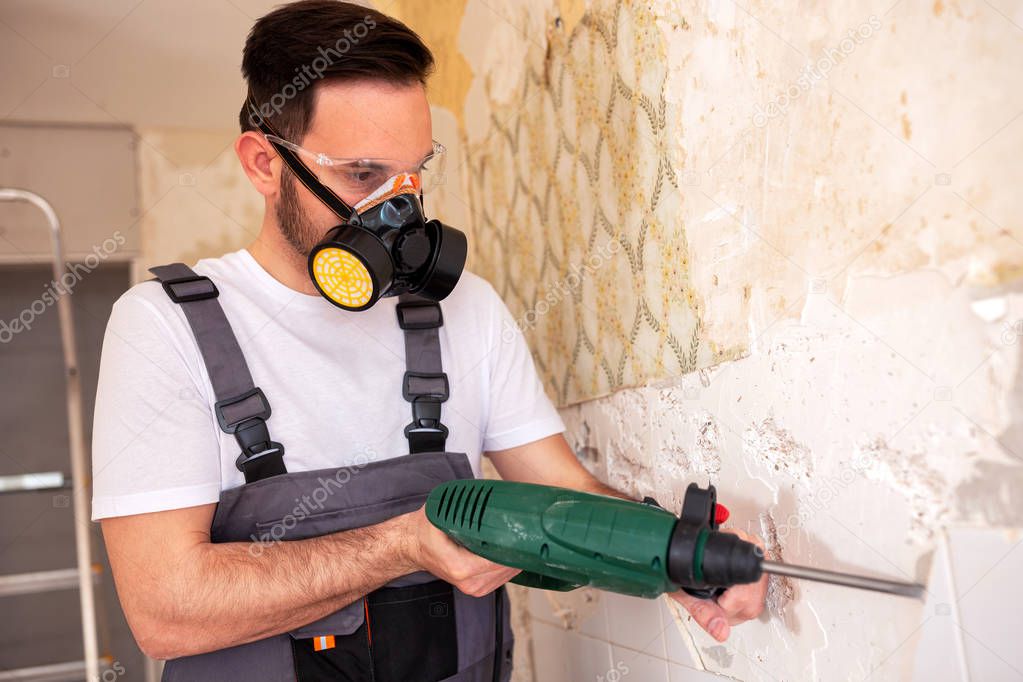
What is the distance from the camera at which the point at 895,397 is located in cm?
90

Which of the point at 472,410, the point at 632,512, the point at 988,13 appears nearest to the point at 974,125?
the point at 988,13

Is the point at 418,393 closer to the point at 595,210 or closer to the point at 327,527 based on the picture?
the point at 327,527

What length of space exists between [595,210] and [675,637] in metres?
0.77

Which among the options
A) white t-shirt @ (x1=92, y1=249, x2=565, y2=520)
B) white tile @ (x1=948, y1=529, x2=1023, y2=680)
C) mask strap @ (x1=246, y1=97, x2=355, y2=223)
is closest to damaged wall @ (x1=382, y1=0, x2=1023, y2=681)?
white tile @ (x1=948, y1=529, x2=1023, y2=680)

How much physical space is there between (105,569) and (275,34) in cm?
282

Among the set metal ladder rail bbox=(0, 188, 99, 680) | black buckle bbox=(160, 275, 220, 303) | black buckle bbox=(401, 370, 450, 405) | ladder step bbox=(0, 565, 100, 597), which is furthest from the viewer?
ladder step bbox=(0, 565, 100, 597)

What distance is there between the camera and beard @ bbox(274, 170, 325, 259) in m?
1.33

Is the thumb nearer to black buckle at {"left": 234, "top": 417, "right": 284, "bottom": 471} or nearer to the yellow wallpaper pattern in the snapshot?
the yellow wallpaper pattern

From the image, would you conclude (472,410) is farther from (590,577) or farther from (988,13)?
(988,13)

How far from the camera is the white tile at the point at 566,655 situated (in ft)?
5.37

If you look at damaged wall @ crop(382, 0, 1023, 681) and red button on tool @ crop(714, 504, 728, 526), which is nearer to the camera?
damaged wall @ crop(382, 0, 1023, 681)

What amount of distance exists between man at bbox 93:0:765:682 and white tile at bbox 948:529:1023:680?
0.84ft

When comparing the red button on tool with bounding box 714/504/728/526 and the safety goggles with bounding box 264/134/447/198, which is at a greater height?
the safety goggles with bounding box 264/134/447/198

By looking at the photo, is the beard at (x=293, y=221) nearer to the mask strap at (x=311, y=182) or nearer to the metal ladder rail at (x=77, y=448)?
the mask strap at (x=311, y=182)
